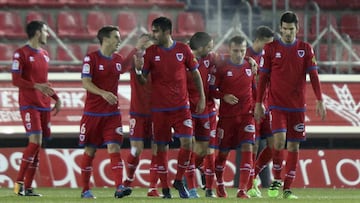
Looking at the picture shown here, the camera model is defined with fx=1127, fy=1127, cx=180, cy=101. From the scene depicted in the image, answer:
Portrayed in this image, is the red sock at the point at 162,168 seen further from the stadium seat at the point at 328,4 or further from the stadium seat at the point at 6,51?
the stadium seat at the point at 328,4

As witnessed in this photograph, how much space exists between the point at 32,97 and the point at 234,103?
9.16ft

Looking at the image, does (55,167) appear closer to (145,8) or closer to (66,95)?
(66,95)

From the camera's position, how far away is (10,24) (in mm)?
22531

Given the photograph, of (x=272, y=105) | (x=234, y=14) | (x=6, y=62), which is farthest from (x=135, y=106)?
(x=234, y=14)

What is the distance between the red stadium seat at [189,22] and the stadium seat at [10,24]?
3.16 meters

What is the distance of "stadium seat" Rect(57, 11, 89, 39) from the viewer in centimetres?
2256

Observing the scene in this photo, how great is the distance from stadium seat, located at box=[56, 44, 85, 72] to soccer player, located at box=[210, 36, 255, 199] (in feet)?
21.7

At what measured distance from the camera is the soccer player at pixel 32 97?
15.0 m

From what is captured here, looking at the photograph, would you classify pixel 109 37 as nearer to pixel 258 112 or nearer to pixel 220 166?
pixel 258 112

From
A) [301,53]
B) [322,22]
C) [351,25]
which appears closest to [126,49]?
[322,22]

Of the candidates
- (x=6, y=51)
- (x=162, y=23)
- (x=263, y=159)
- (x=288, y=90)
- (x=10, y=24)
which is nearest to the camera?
(x=162, y=23)

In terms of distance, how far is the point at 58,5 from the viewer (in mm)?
22969

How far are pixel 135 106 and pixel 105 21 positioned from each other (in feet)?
24.6

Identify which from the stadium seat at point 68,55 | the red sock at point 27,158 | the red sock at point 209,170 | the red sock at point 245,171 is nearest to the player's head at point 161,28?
→ the red sock at point 245,171
